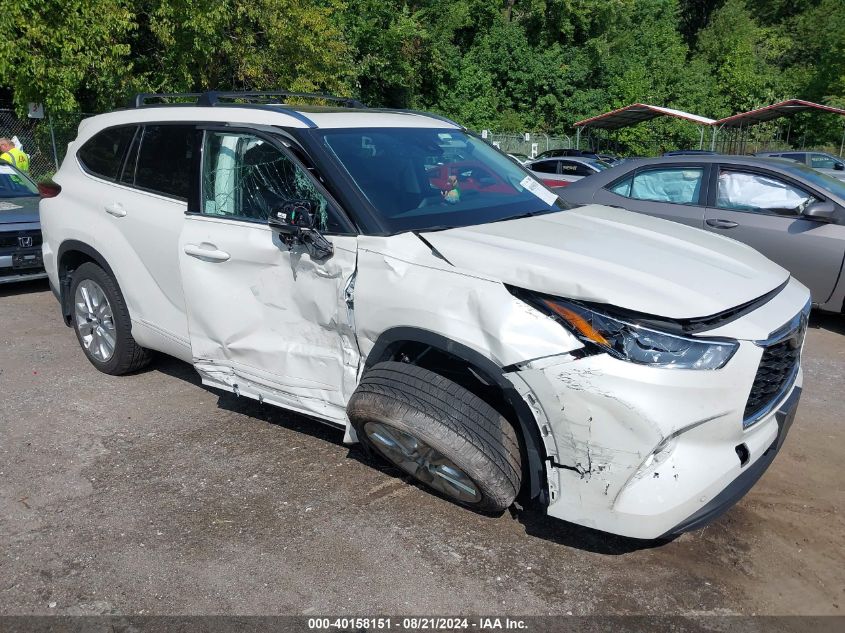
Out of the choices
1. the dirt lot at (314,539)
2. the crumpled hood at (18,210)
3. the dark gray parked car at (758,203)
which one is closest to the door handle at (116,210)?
the dirt lot at (314,539)

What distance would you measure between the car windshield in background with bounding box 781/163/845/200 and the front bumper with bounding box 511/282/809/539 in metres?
4.44

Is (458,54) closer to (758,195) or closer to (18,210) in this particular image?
(18,210)

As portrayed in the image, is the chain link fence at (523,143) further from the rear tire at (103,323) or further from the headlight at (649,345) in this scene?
the headlight at (649,345)

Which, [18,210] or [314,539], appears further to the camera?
[18,210]

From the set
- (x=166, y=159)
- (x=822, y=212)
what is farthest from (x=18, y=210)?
(x=822, y=212)

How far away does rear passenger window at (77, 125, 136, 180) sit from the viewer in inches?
185

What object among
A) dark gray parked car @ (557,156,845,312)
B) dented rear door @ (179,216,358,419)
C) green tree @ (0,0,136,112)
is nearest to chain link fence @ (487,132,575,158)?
green tree @ (0,0,136,112)

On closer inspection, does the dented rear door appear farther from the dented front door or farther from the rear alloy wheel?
the rear alloy wheel

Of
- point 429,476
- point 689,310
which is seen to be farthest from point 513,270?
point 429,476

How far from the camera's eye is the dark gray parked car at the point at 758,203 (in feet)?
20.3

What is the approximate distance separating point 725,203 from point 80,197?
552 centimetres

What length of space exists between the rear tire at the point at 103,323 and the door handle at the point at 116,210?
1.41 ft

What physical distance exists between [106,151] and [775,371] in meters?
4.29

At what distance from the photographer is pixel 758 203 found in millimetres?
6574
